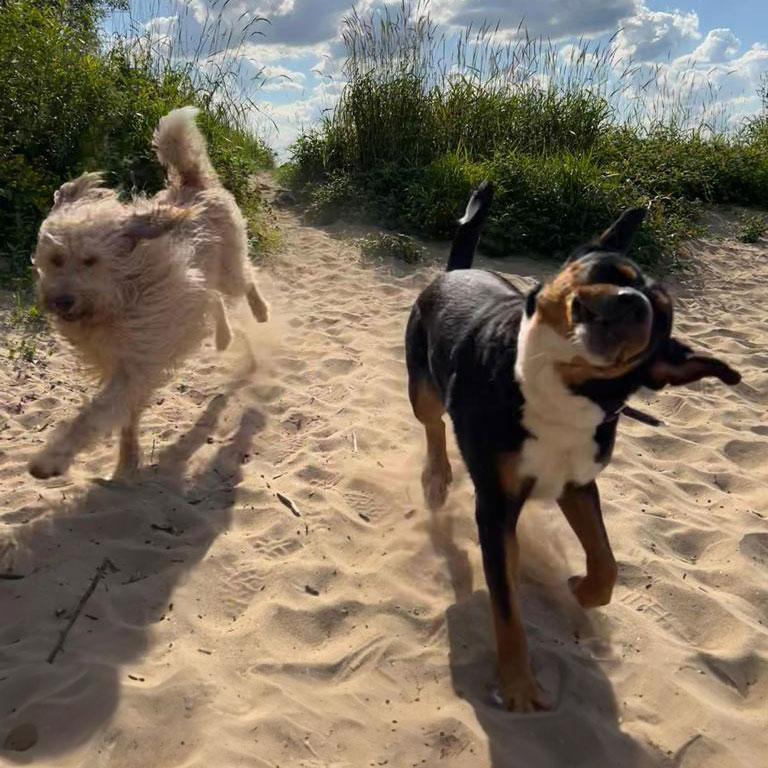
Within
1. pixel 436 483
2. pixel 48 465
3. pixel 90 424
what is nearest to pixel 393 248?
pixel 436 483

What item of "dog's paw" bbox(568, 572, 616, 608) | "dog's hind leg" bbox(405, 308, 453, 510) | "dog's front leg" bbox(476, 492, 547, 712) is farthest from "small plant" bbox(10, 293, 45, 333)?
"dog's paw" bbox(568, 572, 616, 608)

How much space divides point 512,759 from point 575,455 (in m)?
0.97

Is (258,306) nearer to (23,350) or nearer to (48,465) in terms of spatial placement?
(23,350)

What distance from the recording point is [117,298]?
152 inches

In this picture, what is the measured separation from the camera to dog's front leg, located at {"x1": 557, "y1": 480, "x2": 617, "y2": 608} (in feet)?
9.07

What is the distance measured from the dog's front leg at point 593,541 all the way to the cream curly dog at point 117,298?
7.36ft

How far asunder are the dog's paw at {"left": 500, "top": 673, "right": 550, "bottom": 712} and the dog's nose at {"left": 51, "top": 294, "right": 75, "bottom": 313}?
2.75m

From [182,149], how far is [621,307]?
379 centimetres

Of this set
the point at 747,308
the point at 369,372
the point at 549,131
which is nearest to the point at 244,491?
the point at 369,372

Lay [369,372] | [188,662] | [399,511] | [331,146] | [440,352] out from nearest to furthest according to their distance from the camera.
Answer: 1. [188,662]
2. [440,352]
3. [399,511]
4. [369,372]
5. [331,146]

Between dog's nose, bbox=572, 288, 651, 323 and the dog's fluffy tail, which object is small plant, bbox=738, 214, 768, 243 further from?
dog's nose, bbox=572, 288, 651, 323

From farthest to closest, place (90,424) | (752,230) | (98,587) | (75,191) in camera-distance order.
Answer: (752,230) → (75,191) → (90,424) → (98,587)

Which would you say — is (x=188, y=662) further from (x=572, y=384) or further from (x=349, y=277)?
(x=349, y=277)

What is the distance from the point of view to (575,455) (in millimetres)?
2416
